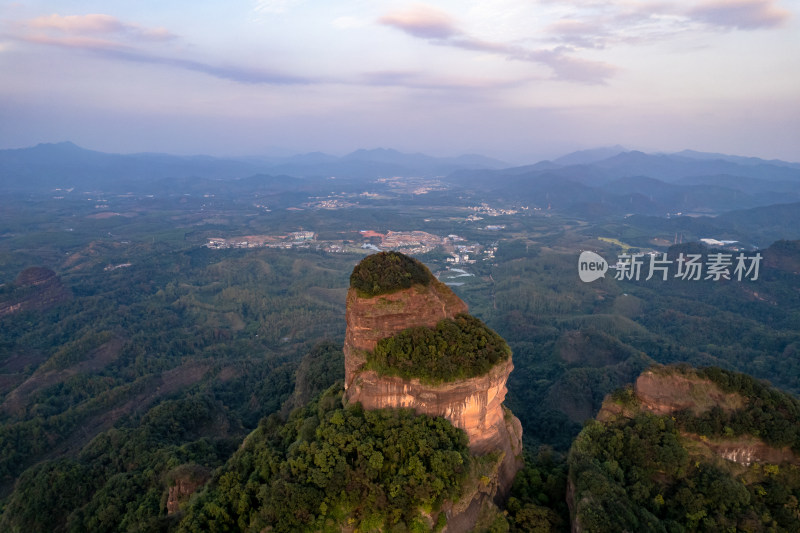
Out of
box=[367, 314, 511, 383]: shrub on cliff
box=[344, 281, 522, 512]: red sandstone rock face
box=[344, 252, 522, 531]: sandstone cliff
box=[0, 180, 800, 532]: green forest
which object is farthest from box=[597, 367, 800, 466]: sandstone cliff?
box=[367, 314, 511, 383]: shrub on cliff

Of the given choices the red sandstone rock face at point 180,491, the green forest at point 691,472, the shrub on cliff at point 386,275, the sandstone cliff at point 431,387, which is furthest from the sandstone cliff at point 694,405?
the red sandstone rock face at point 180,491

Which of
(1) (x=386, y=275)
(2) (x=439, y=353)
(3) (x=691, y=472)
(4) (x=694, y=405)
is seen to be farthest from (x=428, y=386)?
(4) (x=694, y=405)

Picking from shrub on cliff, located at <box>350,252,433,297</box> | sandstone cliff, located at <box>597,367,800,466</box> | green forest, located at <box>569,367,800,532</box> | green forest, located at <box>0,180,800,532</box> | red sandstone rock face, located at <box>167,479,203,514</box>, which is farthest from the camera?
red sandstone rock face, located at <box>167,479,203,514</box>

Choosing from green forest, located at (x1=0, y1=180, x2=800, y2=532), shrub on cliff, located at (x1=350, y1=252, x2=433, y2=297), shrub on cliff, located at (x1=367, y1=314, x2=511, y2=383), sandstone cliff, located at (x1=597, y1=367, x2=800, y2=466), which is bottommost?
green forest, located at (x1=0, y1=180, x2=800, y2=532)

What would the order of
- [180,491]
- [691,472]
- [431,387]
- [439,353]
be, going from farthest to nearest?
1. [180,491]
2. [439,353]
3. [431,387]
4. [691,472]

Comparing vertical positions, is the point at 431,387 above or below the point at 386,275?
below

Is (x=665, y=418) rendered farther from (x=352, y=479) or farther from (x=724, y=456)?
(x=352, y=479)

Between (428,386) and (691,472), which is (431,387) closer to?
(428,386)

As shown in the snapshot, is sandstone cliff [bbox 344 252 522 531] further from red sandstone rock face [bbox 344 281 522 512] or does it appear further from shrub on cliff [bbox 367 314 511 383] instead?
shrub on cliff [bbox 367 314 511 383]
